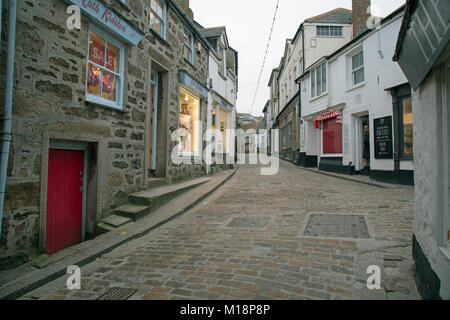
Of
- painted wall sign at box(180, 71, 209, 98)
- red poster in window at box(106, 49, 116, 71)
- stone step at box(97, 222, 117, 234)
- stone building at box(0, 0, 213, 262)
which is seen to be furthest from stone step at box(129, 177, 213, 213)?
painted wall sign at box(180, 71, 209, 98)

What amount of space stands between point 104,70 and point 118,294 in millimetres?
4590

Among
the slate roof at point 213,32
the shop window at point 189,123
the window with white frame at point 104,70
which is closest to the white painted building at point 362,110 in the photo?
the slate roof at point 213,32

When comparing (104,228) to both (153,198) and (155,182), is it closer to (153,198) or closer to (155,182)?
(153,198)

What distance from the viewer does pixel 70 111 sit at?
4.55 meters

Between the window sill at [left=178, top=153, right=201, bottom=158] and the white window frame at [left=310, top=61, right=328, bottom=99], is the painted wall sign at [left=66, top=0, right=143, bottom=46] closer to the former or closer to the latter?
the window sill at [left=178, top=153, right=201, bottom=158]

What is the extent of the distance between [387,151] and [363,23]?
8.17 meters

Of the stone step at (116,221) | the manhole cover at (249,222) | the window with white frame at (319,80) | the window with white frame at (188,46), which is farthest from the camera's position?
the window with white frame at (319,80)

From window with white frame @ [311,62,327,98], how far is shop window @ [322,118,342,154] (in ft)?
5.97

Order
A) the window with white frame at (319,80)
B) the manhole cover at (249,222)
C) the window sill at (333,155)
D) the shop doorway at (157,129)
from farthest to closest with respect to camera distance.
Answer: the window with white frame at (319,80) < the window sill at (333,155) < the shop doorway at (157,129) < the manhole cover at (249,222)

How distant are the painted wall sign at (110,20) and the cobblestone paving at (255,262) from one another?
13.9 ft

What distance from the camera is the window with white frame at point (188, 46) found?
31.6 feet

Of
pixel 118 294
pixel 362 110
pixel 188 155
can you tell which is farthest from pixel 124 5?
pixel 362 110

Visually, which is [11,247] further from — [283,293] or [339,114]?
[339,114]

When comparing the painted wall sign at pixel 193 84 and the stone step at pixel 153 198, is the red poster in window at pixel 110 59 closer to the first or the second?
the stone step at pixel 153 198
